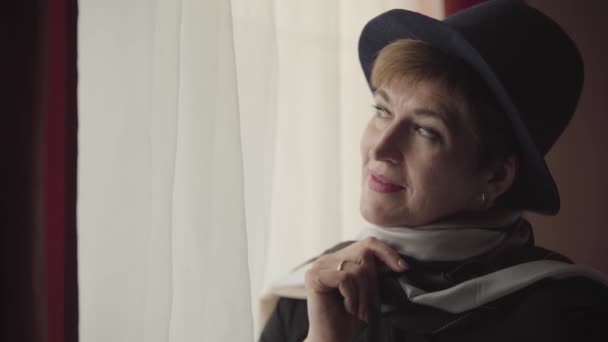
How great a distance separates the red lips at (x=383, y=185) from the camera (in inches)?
37.3

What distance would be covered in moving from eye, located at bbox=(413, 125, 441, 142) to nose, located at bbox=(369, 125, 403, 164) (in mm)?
35

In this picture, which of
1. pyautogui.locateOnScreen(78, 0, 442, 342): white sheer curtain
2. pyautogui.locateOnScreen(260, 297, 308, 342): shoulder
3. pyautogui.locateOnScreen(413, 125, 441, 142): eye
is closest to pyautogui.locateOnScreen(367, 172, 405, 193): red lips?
pyautogui.locateOnScreen(413, 125, 441, 142): eye

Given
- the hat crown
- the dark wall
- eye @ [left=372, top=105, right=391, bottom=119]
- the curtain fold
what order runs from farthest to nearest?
1. the dark wall
2. eye @ [left=372, top=105, right=391, bottom=119]
3. the hat crown
4. the curtain fold

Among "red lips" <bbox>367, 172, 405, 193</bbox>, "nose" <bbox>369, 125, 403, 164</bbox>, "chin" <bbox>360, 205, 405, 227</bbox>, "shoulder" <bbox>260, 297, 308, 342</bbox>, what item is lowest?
"shoulder" <bbox>260, 297, 308, 342</bbox>

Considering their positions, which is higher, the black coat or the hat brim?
the hat brim

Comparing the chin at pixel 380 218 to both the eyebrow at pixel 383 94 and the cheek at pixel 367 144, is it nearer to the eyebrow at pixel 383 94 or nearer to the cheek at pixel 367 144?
the cheek at pixel 367 144

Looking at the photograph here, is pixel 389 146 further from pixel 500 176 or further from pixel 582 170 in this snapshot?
pixel 582 170

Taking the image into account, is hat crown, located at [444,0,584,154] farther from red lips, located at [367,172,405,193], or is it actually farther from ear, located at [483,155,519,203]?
red lips, located at [367,172,405,193]

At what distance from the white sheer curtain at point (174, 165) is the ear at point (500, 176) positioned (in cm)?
41

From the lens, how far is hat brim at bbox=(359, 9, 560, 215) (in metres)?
0.88

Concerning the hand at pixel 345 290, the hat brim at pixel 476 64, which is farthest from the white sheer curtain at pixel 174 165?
the hat brim at pixel 476 64

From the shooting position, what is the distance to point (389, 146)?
93 cm

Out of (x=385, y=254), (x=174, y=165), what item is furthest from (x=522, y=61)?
(x=174, y=165)

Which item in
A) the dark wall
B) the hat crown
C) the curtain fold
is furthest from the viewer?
the dark wall
